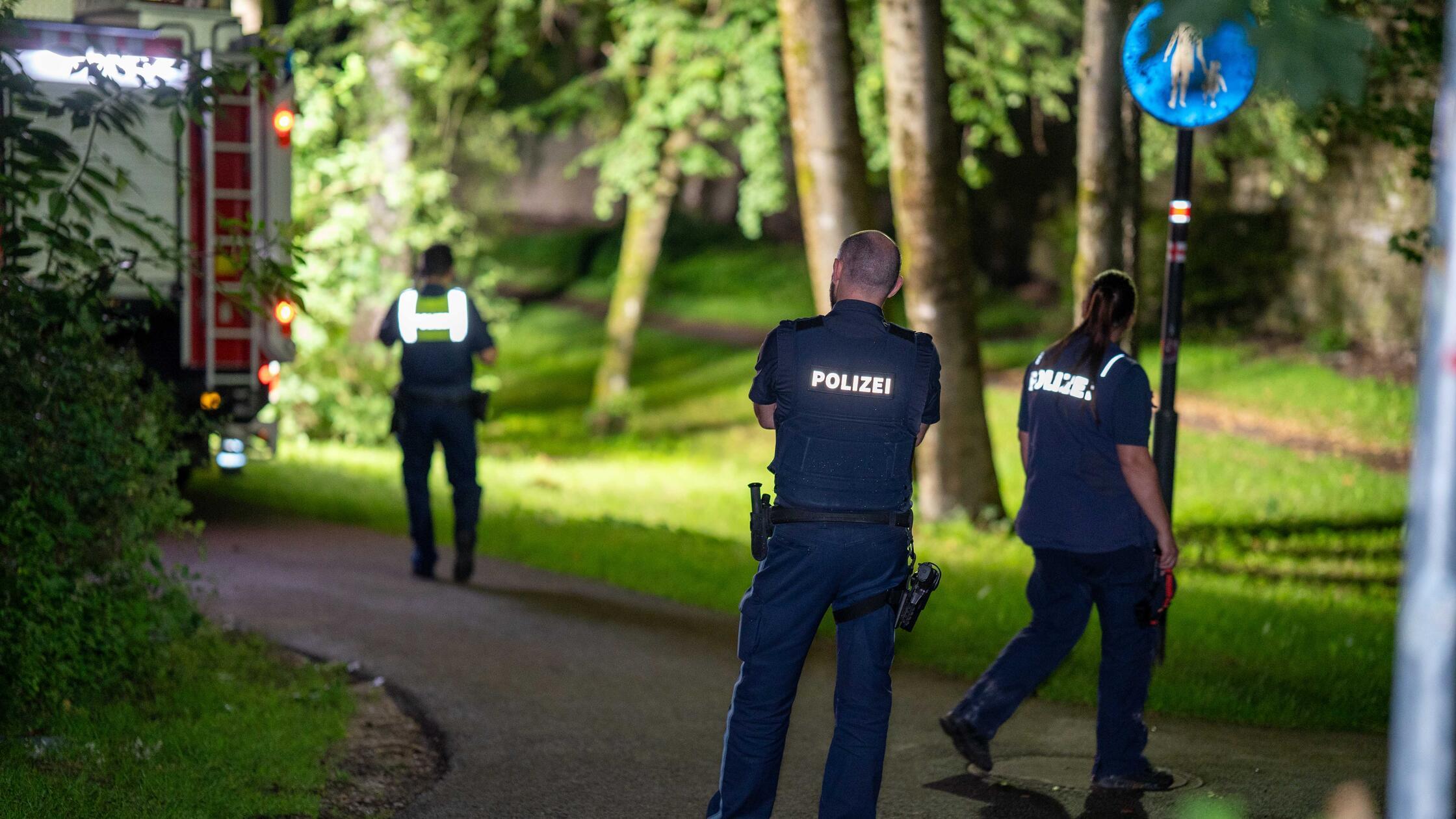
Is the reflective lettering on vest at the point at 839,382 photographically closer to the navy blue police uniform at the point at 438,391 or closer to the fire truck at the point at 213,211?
the navy blue police uniform at the point at 438,391

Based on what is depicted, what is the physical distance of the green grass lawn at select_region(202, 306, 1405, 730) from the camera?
751 centimetres

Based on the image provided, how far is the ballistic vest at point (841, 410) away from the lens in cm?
451

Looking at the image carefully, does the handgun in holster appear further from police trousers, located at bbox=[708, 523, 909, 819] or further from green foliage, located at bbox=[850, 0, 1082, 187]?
green foliage, located at bbox=[850, 0, 1082, 187]

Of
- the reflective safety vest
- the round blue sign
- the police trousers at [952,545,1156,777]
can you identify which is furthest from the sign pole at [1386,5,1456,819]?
the reflective safety vest

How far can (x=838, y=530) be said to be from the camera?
14.8 feet

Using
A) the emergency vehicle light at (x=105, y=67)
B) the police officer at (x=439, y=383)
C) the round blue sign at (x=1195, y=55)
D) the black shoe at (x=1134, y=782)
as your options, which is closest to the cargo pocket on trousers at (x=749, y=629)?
the black shoe at (x=1134, y=782)

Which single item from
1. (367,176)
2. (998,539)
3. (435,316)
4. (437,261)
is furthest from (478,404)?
(367,176)

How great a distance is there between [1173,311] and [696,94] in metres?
11.8

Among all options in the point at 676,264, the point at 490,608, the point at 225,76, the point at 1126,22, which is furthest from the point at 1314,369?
the point at 676,264

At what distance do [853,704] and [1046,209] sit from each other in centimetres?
3013

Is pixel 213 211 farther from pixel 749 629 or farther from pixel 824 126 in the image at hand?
pixel 749 629

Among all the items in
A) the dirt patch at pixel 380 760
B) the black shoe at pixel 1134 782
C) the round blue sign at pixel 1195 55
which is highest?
the round blue sign at pixel 1195 55

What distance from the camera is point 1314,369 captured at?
2172 cm

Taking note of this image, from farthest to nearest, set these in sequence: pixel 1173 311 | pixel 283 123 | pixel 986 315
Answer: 1. pixel 986 315
2. pixel 283 123
3. pixel 1173 311
